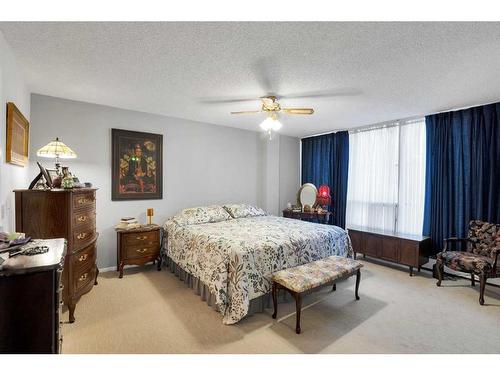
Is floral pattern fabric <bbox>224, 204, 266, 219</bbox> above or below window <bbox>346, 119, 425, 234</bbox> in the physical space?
below

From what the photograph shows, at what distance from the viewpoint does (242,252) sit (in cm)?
248

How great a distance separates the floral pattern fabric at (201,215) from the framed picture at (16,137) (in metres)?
1.97

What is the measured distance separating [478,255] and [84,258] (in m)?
4.76

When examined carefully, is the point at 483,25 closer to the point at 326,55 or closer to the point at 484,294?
the point at 326,55

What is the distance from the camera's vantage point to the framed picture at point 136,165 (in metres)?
3.70

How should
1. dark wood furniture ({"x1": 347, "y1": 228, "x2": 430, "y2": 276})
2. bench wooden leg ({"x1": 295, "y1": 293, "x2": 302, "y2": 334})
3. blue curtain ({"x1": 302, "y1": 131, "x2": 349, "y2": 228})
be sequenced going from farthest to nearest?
1. blue curtain ({"x1": 302, "y1": 131, "x2": 349, "y2": 228})
2. dark wood furniture ({"x1": 347, "y1": 228, "x2": 430, "y2": 276})
3. bench wooden leg ({"x1": 295, "y1": 293, "x2": 302, "y2": 334})

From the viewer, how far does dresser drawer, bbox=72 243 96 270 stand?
2.46m

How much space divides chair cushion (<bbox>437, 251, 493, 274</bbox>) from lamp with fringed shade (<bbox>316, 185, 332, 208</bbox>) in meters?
2.04

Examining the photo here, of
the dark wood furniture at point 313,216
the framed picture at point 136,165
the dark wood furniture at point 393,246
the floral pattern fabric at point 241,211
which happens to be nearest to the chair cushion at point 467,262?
the dark wood furniture at point 393,246

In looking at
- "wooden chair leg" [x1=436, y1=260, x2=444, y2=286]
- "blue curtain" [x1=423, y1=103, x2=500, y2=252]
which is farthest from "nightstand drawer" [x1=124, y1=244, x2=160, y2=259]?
"blue curtain" [x1=423, y1=103, x2=500, y2=252]

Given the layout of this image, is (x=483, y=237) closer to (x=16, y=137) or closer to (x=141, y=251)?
(x=141, y=251)

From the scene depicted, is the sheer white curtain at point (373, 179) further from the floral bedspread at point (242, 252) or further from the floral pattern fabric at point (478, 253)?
the floral bedspread at point (242, 252)

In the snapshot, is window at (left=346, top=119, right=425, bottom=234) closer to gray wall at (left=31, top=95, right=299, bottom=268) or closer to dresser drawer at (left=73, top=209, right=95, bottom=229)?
gray wall at (left=31, top=95, right=299, bottom=268)

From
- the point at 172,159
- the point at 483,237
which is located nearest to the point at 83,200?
the point at 172,159
